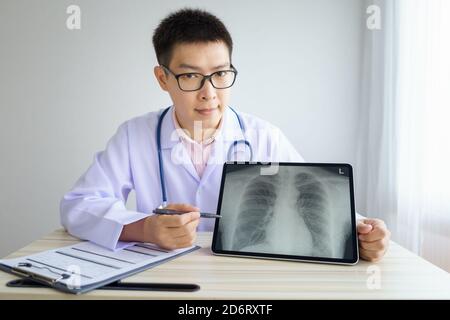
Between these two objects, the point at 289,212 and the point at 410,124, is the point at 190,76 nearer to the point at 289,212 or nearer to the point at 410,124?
the point at 289,212

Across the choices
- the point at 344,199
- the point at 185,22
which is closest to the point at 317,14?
the point at 185,22

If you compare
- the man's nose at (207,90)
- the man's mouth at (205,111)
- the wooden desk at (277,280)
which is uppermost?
the man's nose at (207,90)

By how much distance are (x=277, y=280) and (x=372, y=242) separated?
24 centimetres

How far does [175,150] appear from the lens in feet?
4.36

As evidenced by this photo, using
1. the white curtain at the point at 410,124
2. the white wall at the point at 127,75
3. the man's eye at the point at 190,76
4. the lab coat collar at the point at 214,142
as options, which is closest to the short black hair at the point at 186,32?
the man's eye at the point at 190,76

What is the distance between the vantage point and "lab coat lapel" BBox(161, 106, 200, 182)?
1.31m

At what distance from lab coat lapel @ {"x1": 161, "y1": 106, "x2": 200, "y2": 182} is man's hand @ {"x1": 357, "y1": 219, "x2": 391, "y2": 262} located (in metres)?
0.61

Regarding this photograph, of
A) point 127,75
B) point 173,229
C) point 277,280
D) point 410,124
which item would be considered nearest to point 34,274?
point 173,229

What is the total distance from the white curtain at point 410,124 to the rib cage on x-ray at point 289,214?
107 cm

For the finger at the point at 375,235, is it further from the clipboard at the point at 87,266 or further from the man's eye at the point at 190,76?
the man's eye at the point at 190,76

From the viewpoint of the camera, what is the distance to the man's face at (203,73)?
117 centimetres

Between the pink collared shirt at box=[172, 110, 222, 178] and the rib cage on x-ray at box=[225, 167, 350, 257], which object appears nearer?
the rib cage on x-ray at box=[225, 167, 350, 257]

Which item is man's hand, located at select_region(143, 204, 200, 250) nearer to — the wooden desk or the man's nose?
the wooden desk

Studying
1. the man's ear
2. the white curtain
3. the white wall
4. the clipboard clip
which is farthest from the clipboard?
the white wall
